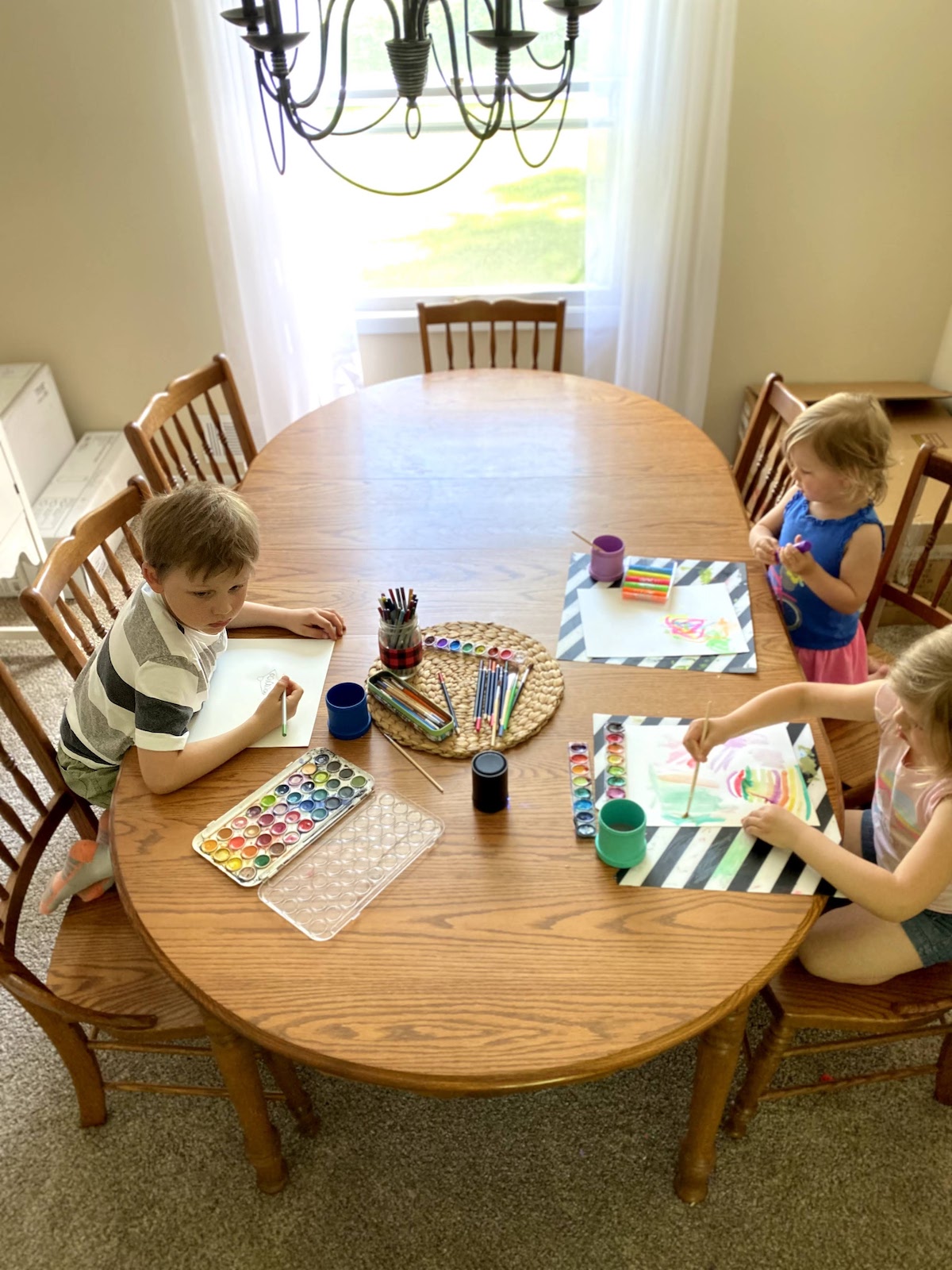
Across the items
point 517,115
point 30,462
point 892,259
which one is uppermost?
point 517,115

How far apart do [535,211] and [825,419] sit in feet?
6.31

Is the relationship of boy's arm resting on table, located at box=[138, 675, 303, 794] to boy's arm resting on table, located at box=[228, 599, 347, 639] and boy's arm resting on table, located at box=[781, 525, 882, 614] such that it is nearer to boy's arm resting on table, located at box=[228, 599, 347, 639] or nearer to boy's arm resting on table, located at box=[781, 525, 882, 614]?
boy's arm resting on table, located at box=[228, 599, 347, 639]

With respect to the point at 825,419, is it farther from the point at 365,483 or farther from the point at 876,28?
the point at 876,28

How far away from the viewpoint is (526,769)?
1359 mm

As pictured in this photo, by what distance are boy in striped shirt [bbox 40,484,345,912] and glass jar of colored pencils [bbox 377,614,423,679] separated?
0.54 feet

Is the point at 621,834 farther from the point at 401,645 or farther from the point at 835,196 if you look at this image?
the point at 835,196

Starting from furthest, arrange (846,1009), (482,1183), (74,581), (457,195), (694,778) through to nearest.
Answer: (457,195) → (74,581) → (482,1183) → (846,1009) → (694,778)

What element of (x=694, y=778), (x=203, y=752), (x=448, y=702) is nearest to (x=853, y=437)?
(x=694, y=778)

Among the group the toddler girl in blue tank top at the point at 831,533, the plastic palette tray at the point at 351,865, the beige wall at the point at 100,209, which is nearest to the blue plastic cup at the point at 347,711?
the plastic palette tray at the point at 351,865

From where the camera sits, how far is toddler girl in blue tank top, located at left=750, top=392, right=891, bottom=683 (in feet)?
Answer: 5.41

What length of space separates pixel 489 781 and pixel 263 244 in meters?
2.18

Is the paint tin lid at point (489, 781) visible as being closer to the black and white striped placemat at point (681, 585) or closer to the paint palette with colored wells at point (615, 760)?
the paint palette with colored wells at point (615, 760)

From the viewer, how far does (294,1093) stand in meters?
1.55

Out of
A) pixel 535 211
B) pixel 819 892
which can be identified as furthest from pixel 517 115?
pixel 819 892
